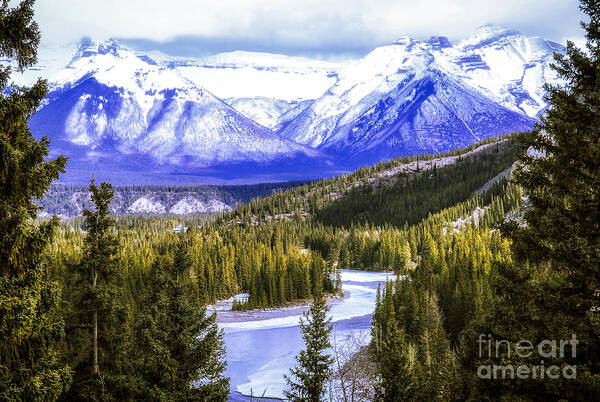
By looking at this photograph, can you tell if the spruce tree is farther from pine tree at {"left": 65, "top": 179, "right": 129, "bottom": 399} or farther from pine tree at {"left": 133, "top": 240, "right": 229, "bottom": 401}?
pine tree at {"left": 65, "top": 179, "right": 129, "bottom": 399}

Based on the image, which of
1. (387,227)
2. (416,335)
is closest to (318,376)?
(416,335)

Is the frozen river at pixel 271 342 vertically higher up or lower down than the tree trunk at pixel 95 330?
lower down

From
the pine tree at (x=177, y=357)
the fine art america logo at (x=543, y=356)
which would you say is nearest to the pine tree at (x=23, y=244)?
the pine tree at (x=177, y=357)

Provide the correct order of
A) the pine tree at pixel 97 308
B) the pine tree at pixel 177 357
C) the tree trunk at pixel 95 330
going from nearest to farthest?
the pine tree at pixel 177 357 → the tree trunk at pixel 95 330 → the pine tree at pixel 97 308

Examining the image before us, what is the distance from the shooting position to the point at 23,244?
11570 millimetres

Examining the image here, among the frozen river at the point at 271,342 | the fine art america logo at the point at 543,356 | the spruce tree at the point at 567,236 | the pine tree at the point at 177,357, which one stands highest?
the spruce tree at the point at 567,236

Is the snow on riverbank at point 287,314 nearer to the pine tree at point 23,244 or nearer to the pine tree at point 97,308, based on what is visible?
the pine tree at point 97,308

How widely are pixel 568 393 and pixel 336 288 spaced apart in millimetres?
99136

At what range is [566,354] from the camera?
12453 mm

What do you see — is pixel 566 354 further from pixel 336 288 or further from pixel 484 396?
pixel 336 288

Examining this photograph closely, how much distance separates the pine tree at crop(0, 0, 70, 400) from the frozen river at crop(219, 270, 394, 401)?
1239 inches

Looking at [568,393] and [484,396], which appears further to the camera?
[484,396]

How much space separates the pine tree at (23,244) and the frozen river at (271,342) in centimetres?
3148

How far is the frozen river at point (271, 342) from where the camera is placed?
50513 millimetres
